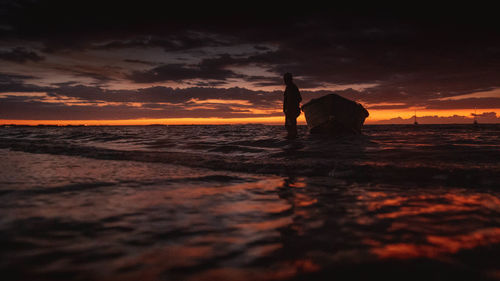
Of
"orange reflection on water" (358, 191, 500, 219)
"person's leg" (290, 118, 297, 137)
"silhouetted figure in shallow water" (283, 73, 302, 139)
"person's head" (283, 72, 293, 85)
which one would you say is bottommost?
"orange reflection on water" (358, 191, 500, 219)

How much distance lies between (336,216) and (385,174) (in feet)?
9.19

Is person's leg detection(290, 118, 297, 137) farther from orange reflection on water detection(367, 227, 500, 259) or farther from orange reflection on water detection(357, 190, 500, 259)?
orange reflection on water detection(367, 227, 500, 259)

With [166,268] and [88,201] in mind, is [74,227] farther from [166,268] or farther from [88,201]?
[166,268]

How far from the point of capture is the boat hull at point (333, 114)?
16.3 metres

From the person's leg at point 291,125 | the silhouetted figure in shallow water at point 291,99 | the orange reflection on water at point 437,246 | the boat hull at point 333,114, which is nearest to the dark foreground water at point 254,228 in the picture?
the orange reflection on water at point 437,246

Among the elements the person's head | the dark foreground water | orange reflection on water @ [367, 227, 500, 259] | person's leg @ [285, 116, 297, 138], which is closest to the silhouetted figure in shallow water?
the person's head

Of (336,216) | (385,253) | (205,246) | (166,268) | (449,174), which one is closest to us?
(166,268)

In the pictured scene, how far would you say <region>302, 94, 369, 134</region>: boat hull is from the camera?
16266mm

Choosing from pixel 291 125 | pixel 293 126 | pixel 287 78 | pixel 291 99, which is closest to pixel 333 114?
pixel 293 126

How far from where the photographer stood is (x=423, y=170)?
17.5 feet

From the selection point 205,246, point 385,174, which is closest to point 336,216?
point 205,246

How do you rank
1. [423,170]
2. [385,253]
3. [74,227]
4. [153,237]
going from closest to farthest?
1. [385,253]
2. [153,237]
3. [74,227]
4. [423,170]

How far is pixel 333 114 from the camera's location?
53.6ft

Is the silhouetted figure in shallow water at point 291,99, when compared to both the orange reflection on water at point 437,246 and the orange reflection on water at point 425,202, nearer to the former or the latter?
the orange reflection on water at point 425,202
